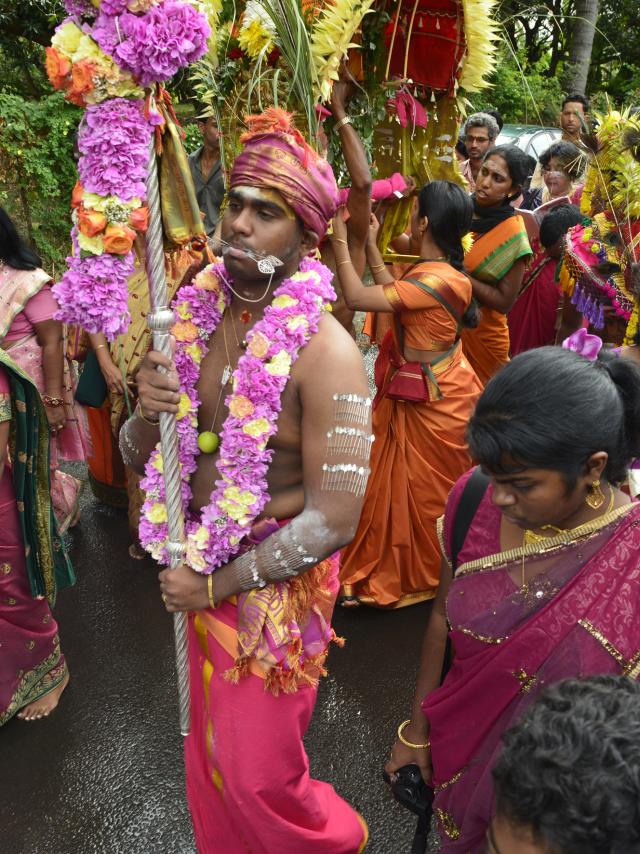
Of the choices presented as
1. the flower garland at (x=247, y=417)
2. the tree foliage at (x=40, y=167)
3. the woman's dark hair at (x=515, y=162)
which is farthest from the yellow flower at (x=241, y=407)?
the tree foliage at (x=40, y=167)

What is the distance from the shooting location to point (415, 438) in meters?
4.07

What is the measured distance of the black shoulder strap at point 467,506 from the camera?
1894 millimetres

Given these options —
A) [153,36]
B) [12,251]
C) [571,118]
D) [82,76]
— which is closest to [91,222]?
[82,76]

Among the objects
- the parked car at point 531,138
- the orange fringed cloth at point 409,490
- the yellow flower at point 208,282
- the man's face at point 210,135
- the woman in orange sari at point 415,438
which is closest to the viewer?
the yellow flower at point 208,282

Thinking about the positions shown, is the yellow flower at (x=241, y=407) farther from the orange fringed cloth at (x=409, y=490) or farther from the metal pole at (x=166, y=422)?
the orange fringed cloth at (x=409, y=490)

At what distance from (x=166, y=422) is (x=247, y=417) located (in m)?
0.22

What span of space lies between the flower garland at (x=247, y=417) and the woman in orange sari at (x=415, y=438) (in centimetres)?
165

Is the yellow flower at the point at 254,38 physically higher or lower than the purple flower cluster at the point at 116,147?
higher

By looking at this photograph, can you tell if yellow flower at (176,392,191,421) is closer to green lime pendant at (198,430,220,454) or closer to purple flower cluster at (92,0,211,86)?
green lime pendant at (198,430,220,454)

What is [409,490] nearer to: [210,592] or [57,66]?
[210,592]

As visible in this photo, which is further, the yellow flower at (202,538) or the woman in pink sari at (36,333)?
the woman in pink sari at (36,333)

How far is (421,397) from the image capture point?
3.94m

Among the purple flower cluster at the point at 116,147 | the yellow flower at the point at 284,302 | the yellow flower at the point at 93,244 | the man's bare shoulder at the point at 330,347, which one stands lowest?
the man's bare shoulder at the point at 330,347

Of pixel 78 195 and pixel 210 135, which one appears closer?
pixel 78 195
